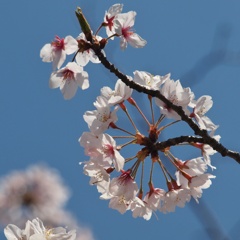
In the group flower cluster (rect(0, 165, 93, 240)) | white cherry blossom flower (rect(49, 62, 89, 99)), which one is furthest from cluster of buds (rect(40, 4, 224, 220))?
flower cluster (rect(0, 165, 93, 240))

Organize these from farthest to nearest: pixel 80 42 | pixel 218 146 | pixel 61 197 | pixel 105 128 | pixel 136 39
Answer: pixel 61 197 < pixel 136 39 < pixel 105 128 < pixel 80 42 < pixel 218 146

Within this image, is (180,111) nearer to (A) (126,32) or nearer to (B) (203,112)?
(B) (203,112)

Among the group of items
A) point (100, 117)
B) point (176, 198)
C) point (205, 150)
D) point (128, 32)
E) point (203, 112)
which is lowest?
point (176, 198)

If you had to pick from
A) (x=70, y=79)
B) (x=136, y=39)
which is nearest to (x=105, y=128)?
(x=70, y=79)

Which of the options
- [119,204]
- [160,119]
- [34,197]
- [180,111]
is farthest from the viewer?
[34,197]

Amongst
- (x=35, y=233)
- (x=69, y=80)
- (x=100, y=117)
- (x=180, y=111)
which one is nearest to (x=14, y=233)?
(x=35, y=233)

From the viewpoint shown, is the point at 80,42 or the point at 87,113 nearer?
the point at 80,42

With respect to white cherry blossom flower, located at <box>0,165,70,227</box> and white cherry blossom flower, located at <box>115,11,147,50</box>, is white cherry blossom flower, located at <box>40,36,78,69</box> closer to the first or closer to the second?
white cherry blossom flower, located at <box>115,11,147,50</box>

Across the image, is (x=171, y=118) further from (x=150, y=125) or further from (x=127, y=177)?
(x=127, y=177)
